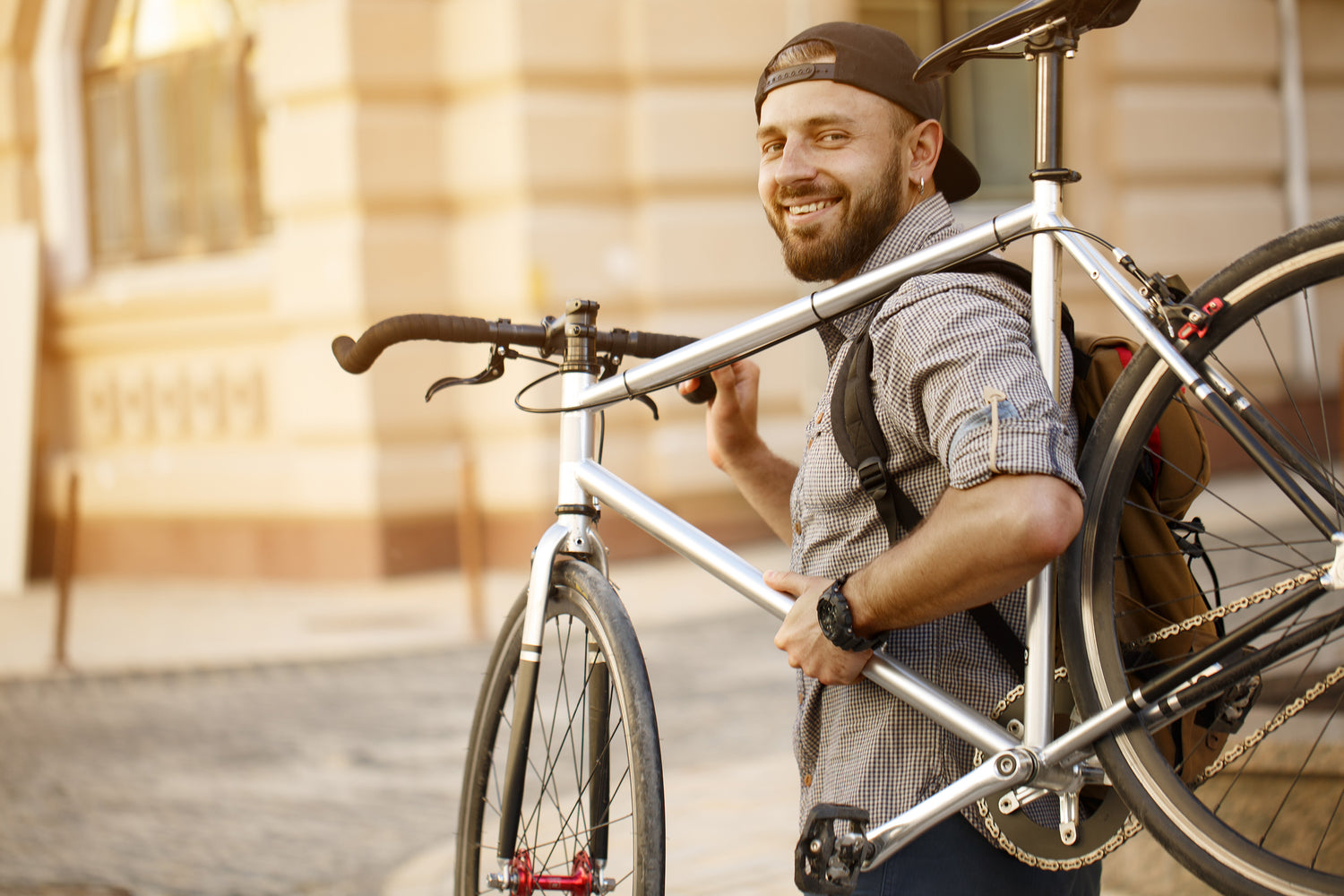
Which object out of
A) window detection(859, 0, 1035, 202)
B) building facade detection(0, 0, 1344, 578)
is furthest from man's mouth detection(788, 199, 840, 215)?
window detection(859, 0, 1035, 202)

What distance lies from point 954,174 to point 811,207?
0.35 m

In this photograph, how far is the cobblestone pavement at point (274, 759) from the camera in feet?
14.1

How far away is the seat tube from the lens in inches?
70.0

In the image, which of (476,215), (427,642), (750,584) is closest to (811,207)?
(750,584)

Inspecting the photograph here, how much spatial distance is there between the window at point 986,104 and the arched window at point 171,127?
15.8ft

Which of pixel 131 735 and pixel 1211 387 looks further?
pixel 131 735

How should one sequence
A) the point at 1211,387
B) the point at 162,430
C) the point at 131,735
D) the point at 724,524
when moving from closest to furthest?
the point at 1211,387 < the point at 131,735 < the point at 724,524 < the point at 162,430

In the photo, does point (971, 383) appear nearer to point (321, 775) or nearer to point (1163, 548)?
point (1163, 548)

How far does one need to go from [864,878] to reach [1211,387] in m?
0.83

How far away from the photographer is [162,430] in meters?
10.8

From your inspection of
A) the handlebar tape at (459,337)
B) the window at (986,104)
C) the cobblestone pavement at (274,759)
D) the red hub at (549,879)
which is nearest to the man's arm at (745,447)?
the handlebar tape at (459,337)

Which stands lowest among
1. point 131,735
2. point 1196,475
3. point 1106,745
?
point 131,735

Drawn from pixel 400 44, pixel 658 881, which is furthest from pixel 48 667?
pixel 658 881

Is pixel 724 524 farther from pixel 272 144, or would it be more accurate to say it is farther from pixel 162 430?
pixel 162 430
